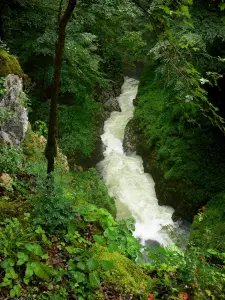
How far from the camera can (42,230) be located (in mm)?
3416

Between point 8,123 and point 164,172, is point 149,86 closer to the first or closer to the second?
point 164,172

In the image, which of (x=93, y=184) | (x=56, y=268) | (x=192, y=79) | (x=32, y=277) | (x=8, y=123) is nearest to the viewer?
(x=192, y=79)

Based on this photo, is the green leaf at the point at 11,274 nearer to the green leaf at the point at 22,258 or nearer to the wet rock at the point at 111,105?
the green leaf at the point at 22,258

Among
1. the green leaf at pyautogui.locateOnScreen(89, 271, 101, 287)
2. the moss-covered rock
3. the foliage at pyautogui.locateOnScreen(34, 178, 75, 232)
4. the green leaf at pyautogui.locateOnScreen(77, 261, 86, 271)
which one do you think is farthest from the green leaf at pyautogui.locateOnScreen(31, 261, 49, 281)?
the moss-covered rock

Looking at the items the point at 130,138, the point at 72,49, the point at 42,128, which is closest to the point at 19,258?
the point at 42,128

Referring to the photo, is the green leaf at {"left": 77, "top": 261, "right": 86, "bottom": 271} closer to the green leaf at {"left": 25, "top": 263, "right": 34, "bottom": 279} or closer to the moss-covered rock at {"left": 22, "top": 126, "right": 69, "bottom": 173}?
the green leaf at {"left": 25, "top": 263, "right": 34, "bottom": 279}

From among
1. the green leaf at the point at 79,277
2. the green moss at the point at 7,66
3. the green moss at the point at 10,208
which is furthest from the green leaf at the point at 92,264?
the green moss at the point at 7,66

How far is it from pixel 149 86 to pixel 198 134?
5.45m

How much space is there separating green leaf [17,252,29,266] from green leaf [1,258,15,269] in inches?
2.6

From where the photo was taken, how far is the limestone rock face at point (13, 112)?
631 cm

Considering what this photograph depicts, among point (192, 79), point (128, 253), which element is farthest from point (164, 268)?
point (192, 79)

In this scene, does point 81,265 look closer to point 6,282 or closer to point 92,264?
point 92,264

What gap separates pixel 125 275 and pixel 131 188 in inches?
326

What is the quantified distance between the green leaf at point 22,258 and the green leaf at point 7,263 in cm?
7
